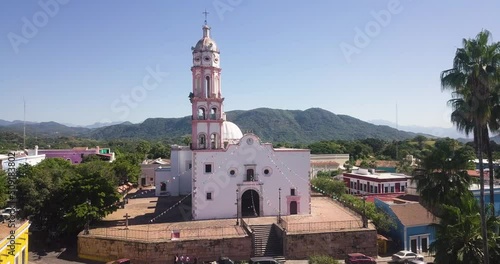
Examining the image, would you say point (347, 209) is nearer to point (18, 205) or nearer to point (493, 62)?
point (493, 62)

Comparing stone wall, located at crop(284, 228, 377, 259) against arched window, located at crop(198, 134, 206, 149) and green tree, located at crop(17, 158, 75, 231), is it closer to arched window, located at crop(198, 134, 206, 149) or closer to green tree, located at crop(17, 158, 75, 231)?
arched window, located at crop(198, 134, 206, 149)

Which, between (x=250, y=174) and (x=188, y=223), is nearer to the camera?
(x=188, y=223)

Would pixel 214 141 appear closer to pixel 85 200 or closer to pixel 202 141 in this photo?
pixel 202 141

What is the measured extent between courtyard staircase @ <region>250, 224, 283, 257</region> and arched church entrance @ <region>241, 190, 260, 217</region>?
355 centimetres

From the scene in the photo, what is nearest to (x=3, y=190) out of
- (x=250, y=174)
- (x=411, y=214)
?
(x=250, y=174)

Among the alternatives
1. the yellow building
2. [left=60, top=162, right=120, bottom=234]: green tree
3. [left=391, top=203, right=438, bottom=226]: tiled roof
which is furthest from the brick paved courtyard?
the yellow building

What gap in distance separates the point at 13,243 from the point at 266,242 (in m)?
15.3

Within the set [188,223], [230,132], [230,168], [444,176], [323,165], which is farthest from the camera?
[323,165]

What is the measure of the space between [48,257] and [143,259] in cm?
632

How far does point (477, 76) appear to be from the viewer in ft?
47.5

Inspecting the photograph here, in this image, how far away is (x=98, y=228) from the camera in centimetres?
2636

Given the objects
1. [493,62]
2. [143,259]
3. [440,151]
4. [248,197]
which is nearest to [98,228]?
[143,259]

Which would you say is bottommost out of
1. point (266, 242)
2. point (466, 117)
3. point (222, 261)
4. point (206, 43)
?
point (222, 261)

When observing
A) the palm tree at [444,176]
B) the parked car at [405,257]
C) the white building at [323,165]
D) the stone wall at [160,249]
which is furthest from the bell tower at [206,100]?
the white building at [323,165]
